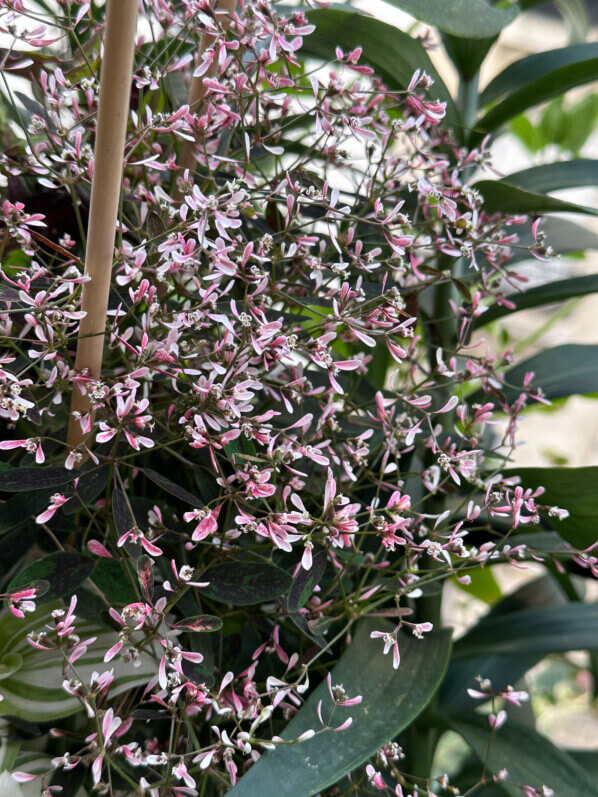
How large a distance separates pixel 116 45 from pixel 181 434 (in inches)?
5.5

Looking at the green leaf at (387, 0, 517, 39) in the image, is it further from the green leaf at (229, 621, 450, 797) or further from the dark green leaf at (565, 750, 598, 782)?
the dark green leaf at (565, 750, 598, 782)

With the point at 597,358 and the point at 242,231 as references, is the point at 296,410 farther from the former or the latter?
the point at 597,358

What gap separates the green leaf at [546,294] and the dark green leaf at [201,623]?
28cm

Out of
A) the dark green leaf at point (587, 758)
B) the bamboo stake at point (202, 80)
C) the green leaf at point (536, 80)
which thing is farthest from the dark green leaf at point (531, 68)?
the dark green leaf at point (587, 758)

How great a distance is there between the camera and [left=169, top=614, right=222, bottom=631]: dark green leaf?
0.86 feet

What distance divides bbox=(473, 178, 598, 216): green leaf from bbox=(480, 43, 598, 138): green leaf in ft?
0.18

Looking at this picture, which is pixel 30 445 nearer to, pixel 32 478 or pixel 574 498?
pixel 32 478

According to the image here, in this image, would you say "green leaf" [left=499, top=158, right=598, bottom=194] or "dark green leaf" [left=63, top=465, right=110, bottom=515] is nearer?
"dark green leaf" [left=63, top=465, right=110, bottom=515]

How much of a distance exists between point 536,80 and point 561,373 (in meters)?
0.18

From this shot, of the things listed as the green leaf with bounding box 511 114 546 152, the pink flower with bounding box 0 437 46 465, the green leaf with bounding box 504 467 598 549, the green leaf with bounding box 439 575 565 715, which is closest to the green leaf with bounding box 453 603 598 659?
the green leaf with bounding box 439 575 565 715

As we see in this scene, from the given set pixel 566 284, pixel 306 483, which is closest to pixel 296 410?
pixel 306 483

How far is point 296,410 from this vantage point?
0.33 m

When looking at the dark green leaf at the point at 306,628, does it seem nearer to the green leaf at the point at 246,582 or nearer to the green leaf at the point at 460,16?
the green leaf at the point at 246,582

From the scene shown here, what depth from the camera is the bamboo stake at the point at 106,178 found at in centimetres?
24
